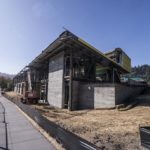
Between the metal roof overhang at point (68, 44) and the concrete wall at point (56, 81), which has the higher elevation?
the metal roof overhang at point (68, 44)

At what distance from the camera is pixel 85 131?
11.2m

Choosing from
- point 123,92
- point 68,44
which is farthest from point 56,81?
point 123,92

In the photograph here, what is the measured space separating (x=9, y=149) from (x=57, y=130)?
83.9 inches

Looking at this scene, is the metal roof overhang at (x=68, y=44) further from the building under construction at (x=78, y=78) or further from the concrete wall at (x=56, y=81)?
the concrete wall at (x=56, y=81)

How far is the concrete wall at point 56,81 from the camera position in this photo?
25520 mm

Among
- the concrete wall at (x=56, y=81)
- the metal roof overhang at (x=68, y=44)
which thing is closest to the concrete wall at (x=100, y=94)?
the concrete wall at (x=56, y=81)

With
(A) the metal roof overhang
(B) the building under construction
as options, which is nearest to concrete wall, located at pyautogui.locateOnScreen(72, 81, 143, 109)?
(B) the building under construction

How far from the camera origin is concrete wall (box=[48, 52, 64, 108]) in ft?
83.7

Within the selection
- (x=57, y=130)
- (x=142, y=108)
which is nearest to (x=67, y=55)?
(x=142, y=108)

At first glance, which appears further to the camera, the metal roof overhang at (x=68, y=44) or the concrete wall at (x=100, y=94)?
the metal roof overhang at (x=68, y=44)

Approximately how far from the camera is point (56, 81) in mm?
27188

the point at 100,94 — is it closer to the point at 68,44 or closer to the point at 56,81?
the point at 68,44

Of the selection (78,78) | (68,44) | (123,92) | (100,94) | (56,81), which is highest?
(68,44)

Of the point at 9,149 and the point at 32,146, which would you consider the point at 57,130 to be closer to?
the point at 32,146
